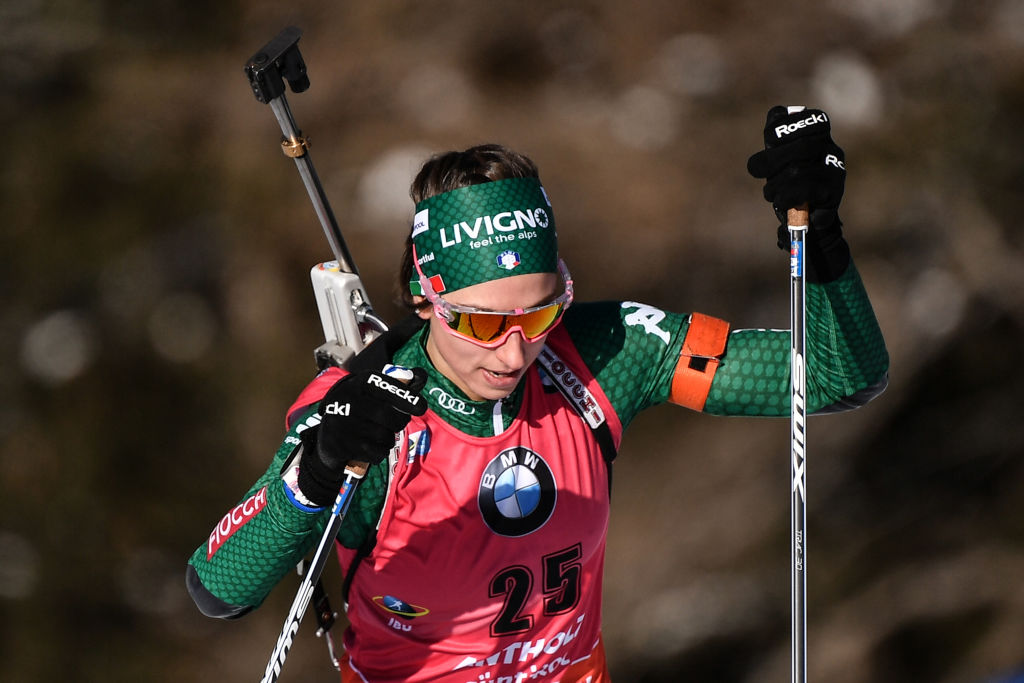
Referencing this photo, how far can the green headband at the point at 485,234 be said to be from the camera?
2105 mm

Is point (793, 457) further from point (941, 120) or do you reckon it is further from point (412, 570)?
point (941, 120)

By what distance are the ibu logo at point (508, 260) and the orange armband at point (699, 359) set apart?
1.95 ft

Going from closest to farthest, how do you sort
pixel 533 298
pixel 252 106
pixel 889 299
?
pixel 533 298, pixel 889 299, pixel 252 106

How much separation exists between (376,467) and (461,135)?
3214 mm

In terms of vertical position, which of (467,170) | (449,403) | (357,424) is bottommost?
(357,424)

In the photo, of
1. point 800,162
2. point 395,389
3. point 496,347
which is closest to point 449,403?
point 496,347

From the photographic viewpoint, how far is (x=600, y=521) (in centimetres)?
247

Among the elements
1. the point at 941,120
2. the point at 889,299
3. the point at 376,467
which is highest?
the point at 941,120

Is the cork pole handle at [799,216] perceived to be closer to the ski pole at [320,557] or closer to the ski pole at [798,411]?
the ski pole at [798,411]

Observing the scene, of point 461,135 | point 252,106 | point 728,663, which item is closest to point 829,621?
point 728,663

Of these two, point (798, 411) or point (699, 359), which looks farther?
point (699, 359)

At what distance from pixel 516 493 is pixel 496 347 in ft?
1.33

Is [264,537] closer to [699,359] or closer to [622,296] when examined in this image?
[699,359]

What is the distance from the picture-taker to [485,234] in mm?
2105
